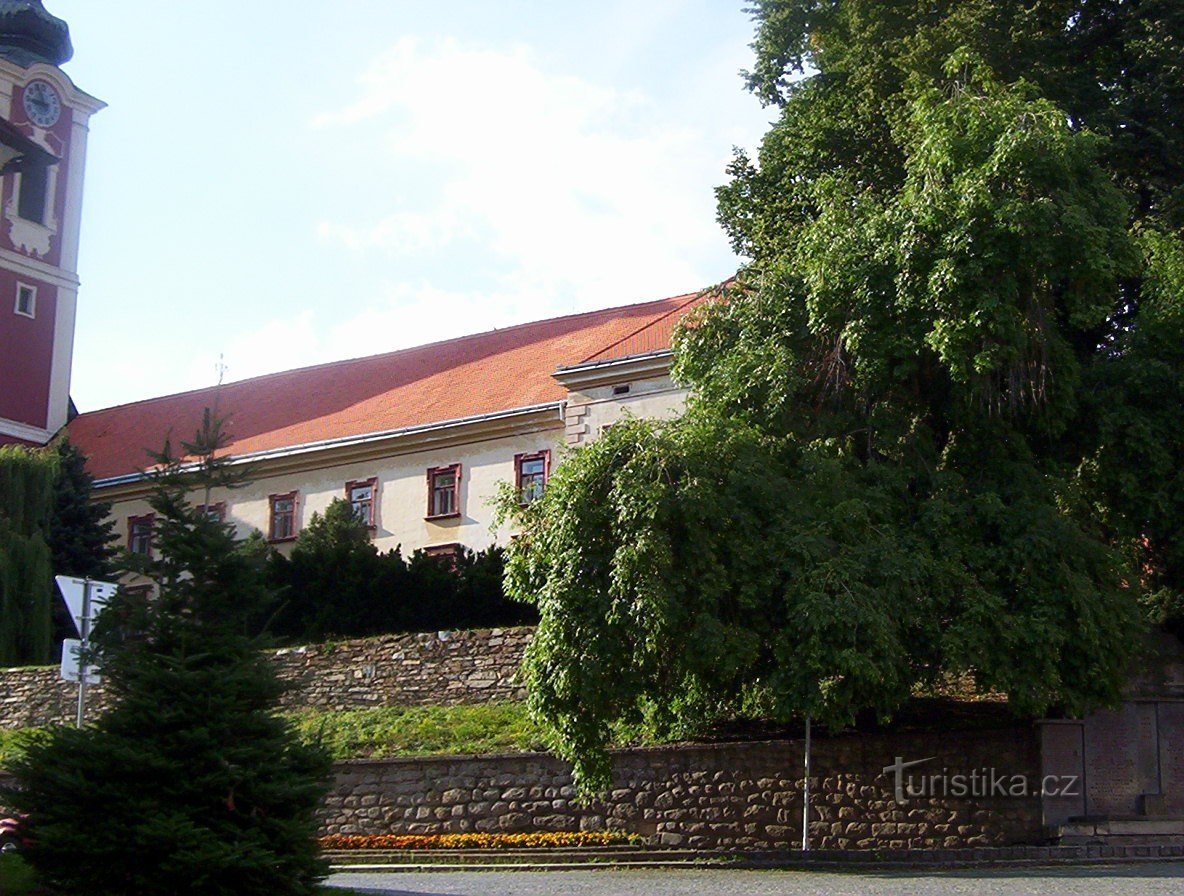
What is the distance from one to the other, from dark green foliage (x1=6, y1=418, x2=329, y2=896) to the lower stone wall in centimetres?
976

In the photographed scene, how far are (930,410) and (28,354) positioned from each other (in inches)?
1487

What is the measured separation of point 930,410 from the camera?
967 inches

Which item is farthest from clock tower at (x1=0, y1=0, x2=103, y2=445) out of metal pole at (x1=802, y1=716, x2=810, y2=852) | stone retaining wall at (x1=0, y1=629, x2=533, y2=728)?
metal pole at (x1=802, y1=716, x2=810, y2=852)

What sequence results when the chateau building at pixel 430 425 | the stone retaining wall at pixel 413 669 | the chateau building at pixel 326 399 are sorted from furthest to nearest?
the chateau building at pixel 326 399, the chateau building at pixel 430 425, the stone retaining wall at pixel 413 669

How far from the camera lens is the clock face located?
54.2 metres

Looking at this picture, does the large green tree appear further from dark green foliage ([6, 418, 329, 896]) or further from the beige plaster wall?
the beige plaster wall

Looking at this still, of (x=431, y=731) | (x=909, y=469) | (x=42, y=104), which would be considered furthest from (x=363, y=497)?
(x=909, y=469)

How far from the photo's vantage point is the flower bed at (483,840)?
2319 centimetres

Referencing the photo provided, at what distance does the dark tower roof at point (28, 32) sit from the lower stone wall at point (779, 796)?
37864 mm

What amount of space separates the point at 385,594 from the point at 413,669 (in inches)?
188

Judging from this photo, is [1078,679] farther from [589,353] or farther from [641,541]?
[589,353]

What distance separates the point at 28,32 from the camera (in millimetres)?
54875

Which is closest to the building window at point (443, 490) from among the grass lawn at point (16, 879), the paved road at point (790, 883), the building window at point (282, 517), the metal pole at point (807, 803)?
the building window at point (282, 517)

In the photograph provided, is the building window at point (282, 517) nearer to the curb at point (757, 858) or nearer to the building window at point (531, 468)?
the building window at point (531, 468)
